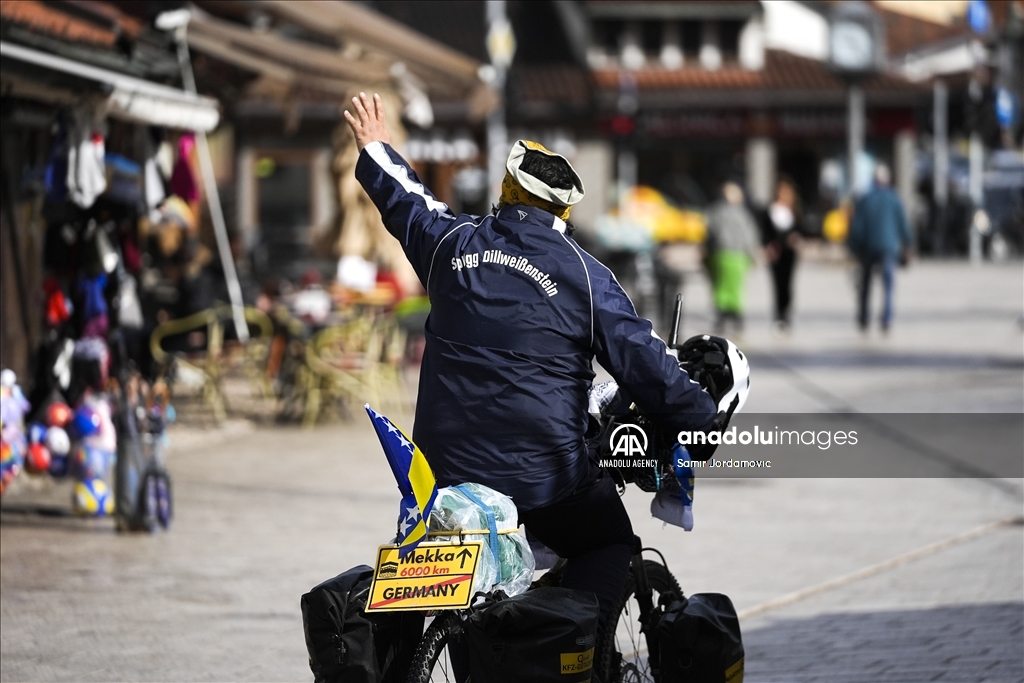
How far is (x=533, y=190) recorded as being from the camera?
4.38 meters

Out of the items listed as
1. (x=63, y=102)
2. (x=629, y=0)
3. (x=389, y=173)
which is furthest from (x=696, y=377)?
(x=629, y=0)

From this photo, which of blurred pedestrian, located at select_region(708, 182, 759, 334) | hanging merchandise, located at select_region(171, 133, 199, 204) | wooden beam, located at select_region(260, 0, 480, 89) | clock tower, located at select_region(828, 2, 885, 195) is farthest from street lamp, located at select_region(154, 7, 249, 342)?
clock tower, located at select_region(828, 2, 885, 195)

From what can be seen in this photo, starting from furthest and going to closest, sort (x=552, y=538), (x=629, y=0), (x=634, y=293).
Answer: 1. (x=629, y=0)
2. (x=634, y=293)
3. (x=552, y=538)

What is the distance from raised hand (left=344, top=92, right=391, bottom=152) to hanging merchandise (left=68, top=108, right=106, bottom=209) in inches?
189

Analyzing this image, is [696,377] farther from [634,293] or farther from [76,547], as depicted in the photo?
[634,293]

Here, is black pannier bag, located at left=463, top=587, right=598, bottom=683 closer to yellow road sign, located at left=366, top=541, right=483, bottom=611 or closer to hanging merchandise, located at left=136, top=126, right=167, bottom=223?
yellow road sign, located at left=366, top=541, right=483, bottom=611

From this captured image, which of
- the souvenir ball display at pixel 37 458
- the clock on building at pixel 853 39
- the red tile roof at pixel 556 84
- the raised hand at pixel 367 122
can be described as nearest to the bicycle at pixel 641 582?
the raised hand at pixel 367 122

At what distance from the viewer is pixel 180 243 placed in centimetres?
1465

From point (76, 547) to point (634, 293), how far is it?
50.8 feet

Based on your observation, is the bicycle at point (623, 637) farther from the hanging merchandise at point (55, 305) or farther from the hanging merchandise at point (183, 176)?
the hanging merchandise at point (183, 176)

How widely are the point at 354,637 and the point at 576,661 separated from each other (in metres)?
0.60

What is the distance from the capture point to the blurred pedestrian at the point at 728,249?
66.7 ft

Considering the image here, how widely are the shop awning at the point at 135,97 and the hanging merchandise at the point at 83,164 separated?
206mm

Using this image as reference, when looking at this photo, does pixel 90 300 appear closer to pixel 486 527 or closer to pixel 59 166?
pixel 59 166
